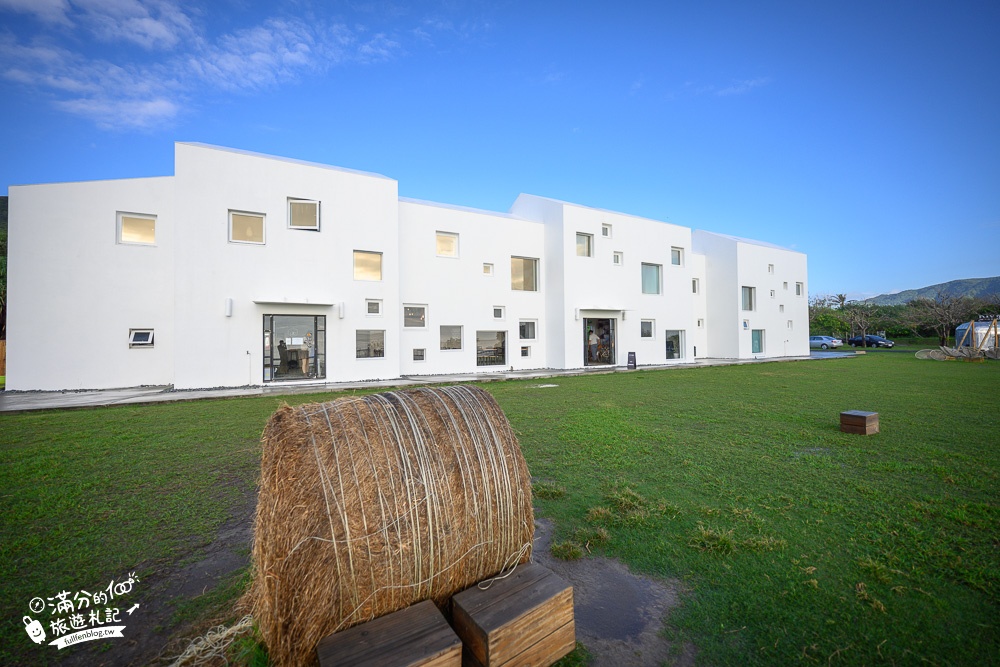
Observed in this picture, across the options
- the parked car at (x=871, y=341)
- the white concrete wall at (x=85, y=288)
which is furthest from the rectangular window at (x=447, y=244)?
the parked car at (x=871, y=341)

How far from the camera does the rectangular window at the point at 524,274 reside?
20438mm

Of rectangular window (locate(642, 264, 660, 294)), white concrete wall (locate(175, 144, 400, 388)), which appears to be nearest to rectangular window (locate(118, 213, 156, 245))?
white concrete wall (locate(175, 144, 400, 388))

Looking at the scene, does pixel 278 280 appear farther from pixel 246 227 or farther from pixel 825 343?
pixel 825 343

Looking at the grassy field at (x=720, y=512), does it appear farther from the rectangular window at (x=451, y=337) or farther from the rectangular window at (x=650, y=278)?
the rectangular window at (x=650, y=278)

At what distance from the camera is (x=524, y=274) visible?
20.9 m

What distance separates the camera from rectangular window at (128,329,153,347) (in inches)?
541

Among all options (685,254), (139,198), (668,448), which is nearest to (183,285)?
(139,198)

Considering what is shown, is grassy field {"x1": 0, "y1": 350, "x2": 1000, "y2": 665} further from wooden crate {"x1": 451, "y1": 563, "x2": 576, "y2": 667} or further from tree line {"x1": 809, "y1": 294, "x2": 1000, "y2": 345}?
tree line {"x1": 809, "y1": 294, "x2": 1000, "y2": 345}

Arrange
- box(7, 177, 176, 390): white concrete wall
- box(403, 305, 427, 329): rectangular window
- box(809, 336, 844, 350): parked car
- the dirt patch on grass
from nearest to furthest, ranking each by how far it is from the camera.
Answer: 1. the dirt patch on grass
2. box(7, 177, 176, 390): white concrete wall
3. box(403, 305, 427, 329): rectangular window
4. box(809, 336, 844, 350): parked car

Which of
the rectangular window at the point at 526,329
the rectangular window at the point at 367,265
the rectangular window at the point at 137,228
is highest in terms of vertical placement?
the rectangular window at the point at 137,228

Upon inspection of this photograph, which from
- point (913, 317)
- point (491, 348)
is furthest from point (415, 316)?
point (913, 317)

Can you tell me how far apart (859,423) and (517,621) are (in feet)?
24.3

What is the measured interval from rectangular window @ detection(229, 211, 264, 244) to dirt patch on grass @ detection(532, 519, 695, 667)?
14.9 m

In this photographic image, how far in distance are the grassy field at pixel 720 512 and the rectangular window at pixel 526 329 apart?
11976 mm
